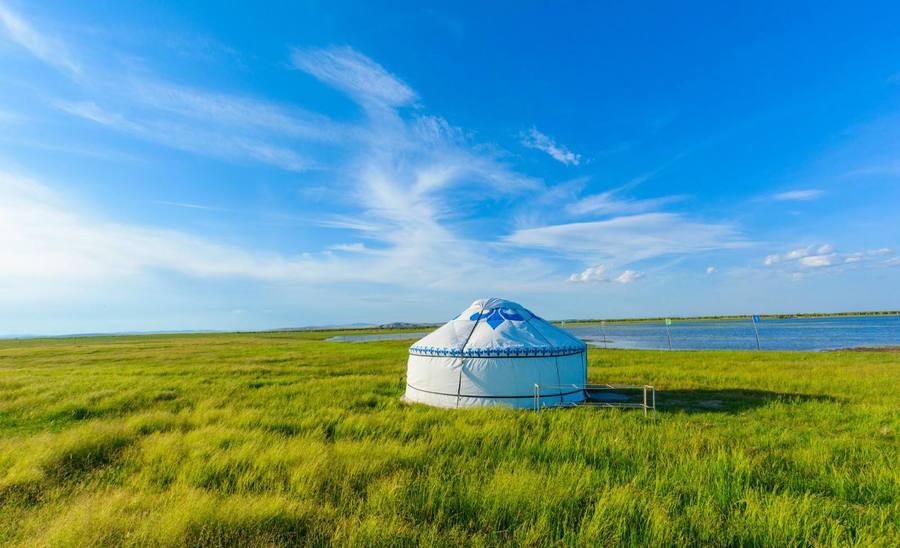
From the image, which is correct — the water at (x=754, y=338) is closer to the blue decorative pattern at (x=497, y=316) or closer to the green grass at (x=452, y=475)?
the blue decorative pattern at (x=497, y=316)

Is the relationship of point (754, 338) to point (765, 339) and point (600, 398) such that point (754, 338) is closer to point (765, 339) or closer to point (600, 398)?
point (765, 339)

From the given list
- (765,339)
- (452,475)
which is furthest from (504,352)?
(765,339)

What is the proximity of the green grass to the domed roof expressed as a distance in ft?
6.23

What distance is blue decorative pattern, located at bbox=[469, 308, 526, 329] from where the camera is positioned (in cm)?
1308

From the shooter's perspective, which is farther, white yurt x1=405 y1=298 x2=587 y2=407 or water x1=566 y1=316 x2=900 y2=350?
water x1=566 y1=316 x2=900 y2=350

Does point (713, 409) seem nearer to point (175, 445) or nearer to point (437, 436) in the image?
point (437, 436)

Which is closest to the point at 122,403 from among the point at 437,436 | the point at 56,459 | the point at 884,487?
the point at 56,459

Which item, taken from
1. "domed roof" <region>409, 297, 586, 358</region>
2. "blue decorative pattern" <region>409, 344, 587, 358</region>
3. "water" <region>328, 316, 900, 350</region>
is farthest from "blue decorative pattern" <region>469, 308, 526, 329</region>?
"water" <region>328, 316, 900, 350</region>

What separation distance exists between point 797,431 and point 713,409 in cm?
274

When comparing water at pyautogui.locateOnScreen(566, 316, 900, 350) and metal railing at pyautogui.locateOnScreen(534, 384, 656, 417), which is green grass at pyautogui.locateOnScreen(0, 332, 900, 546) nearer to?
metal railing at pyautogui.locateOnScreen(534, 384, 656, 417)

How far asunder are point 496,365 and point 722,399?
765 cm

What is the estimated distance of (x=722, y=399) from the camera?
12.8m

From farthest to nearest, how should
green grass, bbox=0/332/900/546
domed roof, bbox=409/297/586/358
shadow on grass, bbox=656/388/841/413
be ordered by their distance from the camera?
domed roof, bbox=409/297/586/358
shadow on grass, bbox=656/388/841/413
green grass, bbox=0/332/900/546

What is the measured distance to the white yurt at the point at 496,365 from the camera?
11.6 meters
